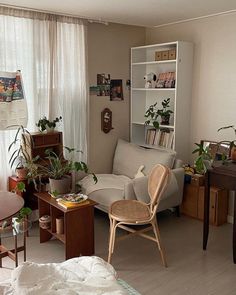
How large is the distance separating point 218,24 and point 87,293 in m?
3.39

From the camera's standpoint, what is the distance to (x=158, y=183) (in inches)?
116

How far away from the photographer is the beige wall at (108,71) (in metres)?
4.31

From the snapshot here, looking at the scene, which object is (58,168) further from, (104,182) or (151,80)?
(151,80)

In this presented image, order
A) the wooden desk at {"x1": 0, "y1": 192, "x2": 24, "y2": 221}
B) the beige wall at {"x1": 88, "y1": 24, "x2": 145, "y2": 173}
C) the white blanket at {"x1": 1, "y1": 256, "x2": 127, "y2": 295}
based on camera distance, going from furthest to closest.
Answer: the beige wall at {"x1": 88, "y1": 24, "x2": 145, "y2": 173}
the wooden desk at {"x1": 0, "y1": 192, "x2": 24, "y2": 221}
the white blanket at {"x1": 1, "y1": 256, "x2": 127, "y2": 295}

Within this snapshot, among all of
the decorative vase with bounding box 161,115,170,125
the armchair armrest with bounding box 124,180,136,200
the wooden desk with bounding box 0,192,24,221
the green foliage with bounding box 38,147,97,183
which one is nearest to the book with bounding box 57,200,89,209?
the green foliage with bounding box 38,147,97,183

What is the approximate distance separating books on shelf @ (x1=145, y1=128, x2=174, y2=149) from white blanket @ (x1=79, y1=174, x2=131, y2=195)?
68 centimetres

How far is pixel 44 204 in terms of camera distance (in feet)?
11.2

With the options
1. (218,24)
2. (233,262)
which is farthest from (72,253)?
(218,24)

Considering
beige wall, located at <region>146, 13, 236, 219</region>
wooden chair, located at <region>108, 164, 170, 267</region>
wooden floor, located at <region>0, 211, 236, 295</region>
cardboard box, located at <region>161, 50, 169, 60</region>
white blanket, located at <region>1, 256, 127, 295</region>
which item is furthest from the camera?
cardboard box, located at <region>161, 50, 169, 60</region>

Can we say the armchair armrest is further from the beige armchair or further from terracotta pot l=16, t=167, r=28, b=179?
terracotta pot l=16, t=167, r=28, b=179

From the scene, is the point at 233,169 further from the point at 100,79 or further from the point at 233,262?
the point at 100,79

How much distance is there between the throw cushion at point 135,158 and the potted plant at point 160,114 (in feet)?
1.23

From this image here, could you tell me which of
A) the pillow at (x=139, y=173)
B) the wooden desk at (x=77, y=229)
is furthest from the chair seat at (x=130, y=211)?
the pillow at (x=139, y=173)

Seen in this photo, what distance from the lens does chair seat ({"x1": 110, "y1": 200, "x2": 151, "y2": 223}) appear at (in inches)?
114
